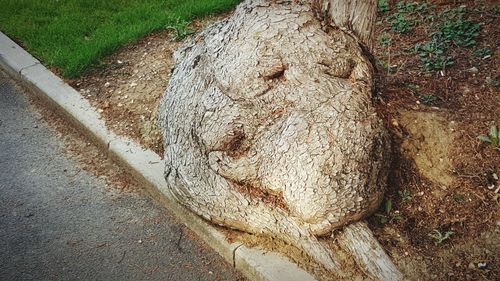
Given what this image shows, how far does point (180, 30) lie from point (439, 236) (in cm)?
376

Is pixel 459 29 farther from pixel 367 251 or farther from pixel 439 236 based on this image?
pixel 367 251

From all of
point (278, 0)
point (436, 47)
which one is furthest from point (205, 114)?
point (436, 47)

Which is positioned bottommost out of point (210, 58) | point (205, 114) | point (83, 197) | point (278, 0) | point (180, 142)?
point (83, 197)

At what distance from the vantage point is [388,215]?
10.4 ft

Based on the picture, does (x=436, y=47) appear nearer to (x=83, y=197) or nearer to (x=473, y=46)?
(x=473, y=46)

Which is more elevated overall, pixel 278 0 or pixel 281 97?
pixel 278 0

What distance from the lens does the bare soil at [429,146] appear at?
9.69ft

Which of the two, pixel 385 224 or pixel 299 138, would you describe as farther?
pixel 385 224

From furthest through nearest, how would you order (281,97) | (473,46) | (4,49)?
(4,49), (473,46), (281,97)

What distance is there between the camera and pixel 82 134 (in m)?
4.43

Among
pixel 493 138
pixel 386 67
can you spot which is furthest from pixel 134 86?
pixel 493 138

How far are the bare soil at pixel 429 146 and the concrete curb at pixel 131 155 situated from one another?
0.09 m

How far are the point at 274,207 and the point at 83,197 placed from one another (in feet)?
5.67

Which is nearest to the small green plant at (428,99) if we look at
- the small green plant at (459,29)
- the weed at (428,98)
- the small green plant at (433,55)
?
the weed at (428,98)
